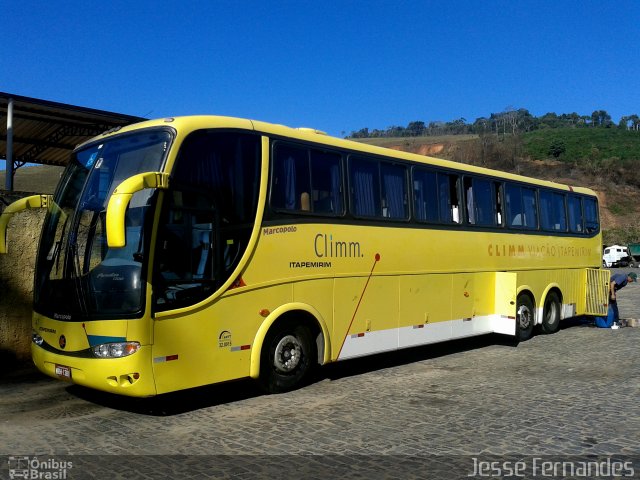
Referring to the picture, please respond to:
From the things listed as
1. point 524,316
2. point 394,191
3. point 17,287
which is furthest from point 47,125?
point 524,316

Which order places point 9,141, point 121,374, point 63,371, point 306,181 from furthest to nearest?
point 9,141
point 306,181
point 63,371
point 121,374

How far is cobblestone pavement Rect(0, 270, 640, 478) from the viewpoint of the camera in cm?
525

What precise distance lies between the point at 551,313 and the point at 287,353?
9016 mm

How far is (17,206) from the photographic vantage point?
7.84 meters

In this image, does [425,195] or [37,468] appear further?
[425,195]

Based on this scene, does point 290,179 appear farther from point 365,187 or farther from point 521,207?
point 521,207

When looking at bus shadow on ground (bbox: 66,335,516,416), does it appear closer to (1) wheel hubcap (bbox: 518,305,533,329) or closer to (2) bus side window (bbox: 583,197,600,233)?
(1) wheel hubcap (bbox: 518,305,533,329)

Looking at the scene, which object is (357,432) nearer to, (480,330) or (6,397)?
(6,397)

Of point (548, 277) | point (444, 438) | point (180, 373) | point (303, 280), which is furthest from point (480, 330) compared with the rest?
point (180, 373)

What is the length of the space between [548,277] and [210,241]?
10.0 metres

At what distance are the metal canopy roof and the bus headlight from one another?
8.70m

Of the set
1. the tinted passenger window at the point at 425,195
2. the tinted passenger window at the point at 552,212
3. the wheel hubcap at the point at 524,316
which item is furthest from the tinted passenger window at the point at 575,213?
the tinted passenger window at the point at 425,195

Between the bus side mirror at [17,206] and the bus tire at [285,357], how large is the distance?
3.49 meters

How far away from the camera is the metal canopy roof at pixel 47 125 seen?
13.7 meters
